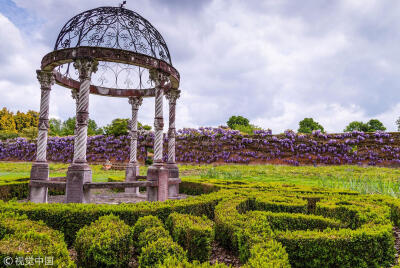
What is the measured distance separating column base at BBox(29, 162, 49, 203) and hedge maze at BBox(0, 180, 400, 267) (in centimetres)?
336

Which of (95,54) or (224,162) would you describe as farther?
(224,162)

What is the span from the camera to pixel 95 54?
268 inches

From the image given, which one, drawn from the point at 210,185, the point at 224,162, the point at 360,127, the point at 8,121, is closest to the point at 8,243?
the point at 210,185

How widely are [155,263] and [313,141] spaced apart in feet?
70.7

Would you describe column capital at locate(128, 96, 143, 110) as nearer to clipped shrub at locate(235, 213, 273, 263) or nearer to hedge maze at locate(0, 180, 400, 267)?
hedge maze at locate(0, 180, 400, 267)

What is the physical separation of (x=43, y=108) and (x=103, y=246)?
266 inches

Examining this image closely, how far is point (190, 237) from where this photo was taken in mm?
3312

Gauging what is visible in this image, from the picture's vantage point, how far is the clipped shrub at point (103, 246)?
2887mm

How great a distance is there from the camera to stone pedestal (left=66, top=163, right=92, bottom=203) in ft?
20.8

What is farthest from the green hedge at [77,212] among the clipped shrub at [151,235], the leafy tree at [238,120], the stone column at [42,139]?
the leafy tree at [238,120]

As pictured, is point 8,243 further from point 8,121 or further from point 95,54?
point 8,121

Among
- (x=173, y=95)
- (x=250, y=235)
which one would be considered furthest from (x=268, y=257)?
(x=173, y=95)

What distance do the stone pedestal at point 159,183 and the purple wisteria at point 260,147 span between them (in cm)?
1532

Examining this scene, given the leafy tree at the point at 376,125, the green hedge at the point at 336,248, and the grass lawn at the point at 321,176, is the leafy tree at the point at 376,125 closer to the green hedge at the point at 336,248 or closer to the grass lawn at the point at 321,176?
the grass lawn at the point at 321,176
